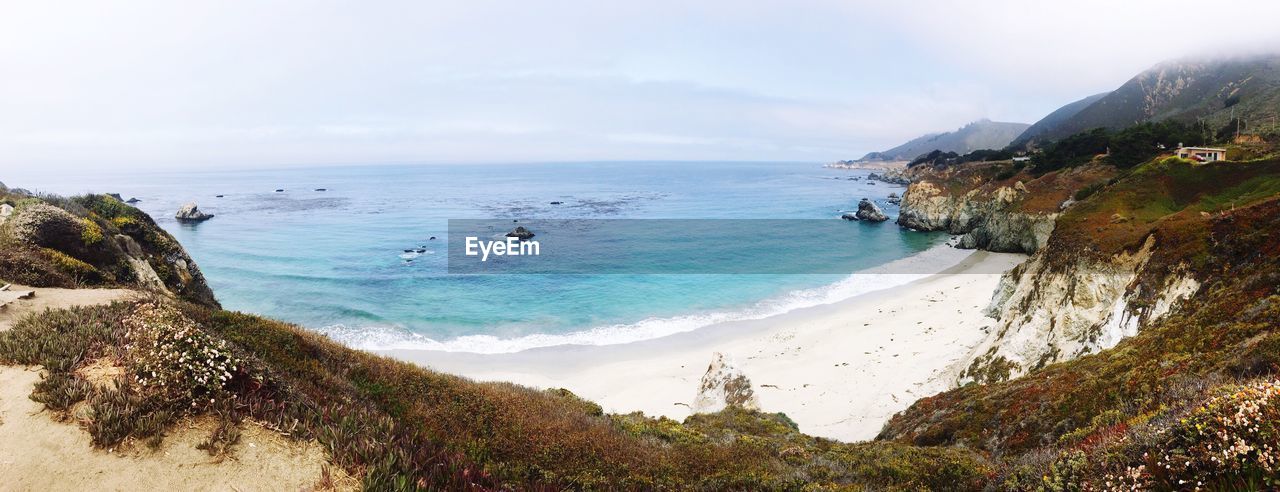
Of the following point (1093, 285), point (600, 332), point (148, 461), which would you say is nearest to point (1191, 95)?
point (1093, 285)

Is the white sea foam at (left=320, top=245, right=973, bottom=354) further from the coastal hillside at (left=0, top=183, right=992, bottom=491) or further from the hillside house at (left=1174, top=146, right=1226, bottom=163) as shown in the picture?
the hillside house at (left=1174, top=146, right=1226, bottom=163)

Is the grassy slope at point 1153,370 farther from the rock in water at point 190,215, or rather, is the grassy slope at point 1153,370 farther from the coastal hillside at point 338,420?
the rock in water at point 190,215

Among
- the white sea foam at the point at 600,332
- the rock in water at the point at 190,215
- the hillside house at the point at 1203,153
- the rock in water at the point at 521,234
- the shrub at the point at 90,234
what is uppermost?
the hillside house at the point at 1203,153

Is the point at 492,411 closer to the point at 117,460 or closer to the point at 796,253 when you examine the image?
the point at 117,460

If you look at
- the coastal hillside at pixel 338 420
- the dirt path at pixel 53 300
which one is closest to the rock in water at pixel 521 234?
the coastal hillside at pixel 338 420

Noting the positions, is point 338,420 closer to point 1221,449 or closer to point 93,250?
point 1221,449

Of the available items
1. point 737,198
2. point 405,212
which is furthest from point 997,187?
point 405,212
